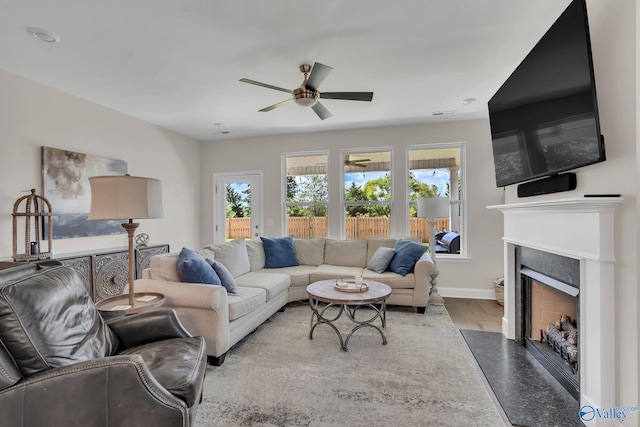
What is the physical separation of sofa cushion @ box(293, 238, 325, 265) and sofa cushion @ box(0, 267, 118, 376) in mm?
2946

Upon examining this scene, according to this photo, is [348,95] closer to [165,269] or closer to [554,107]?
[554,107]

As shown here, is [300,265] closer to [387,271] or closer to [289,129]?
[387,271]

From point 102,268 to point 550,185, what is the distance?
4280 mm

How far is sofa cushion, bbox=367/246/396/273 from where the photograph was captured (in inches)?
152

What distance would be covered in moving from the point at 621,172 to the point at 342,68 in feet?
7.29

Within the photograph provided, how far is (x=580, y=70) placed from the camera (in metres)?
1.65

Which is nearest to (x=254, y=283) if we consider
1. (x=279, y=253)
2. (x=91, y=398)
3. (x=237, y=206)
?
(x=279, y=253)

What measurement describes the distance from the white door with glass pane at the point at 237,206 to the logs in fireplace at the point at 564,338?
13.9ft

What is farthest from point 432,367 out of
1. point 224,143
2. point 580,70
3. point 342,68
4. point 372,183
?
point 224,143

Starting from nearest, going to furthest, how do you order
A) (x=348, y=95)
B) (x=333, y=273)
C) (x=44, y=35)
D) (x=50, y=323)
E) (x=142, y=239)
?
(x=50, y=323)
(x=44, y=35)
(x=348, y=95)
(x=333, y=273)
(x=142, y=239)

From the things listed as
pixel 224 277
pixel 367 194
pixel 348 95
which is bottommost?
pixel 224 277

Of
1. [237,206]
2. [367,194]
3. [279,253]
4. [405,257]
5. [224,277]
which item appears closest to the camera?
[224,277]

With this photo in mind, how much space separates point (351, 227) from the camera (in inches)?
197

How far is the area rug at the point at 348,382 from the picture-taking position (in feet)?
5.81
